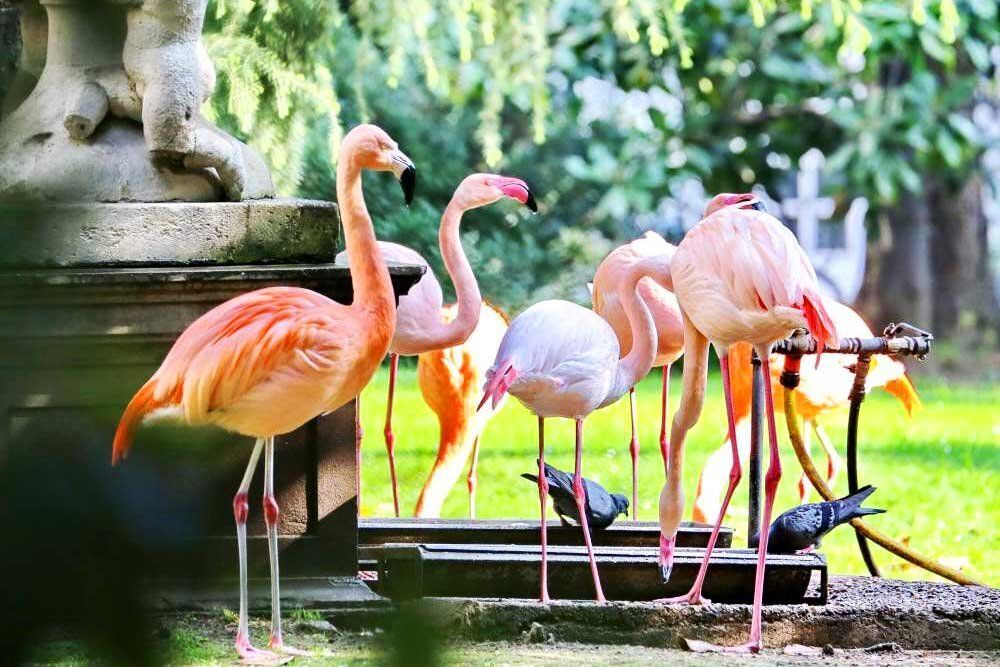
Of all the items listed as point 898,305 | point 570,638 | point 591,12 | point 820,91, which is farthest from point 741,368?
point 898,305

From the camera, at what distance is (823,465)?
7895mm

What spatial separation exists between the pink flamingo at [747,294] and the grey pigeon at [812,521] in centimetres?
33

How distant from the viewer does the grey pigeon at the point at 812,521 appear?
4.30 meters

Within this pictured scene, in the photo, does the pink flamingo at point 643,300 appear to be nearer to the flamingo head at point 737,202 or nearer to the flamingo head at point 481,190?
the flamingo head at point 737,202

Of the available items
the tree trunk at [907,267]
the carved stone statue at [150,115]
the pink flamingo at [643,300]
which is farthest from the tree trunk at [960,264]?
the carved stone statue at [150,115]

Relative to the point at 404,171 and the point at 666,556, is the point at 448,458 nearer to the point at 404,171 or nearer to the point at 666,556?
the point at 666,556

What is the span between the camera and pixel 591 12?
11.0 m

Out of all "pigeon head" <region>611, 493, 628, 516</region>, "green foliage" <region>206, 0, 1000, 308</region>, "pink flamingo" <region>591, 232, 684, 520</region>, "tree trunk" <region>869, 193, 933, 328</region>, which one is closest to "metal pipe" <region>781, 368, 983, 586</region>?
"pink flamingo" <region>591, 232, 684, 520</region>

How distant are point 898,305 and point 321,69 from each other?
26.4ft

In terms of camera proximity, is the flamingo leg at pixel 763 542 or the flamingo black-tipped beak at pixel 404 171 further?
the flamingo leg at pixel 763 542

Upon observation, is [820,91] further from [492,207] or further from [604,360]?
[604,360]

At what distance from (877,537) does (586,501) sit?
34.3 inches

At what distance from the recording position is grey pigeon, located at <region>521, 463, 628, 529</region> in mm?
4410

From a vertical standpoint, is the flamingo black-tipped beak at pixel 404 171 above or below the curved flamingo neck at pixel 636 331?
above
